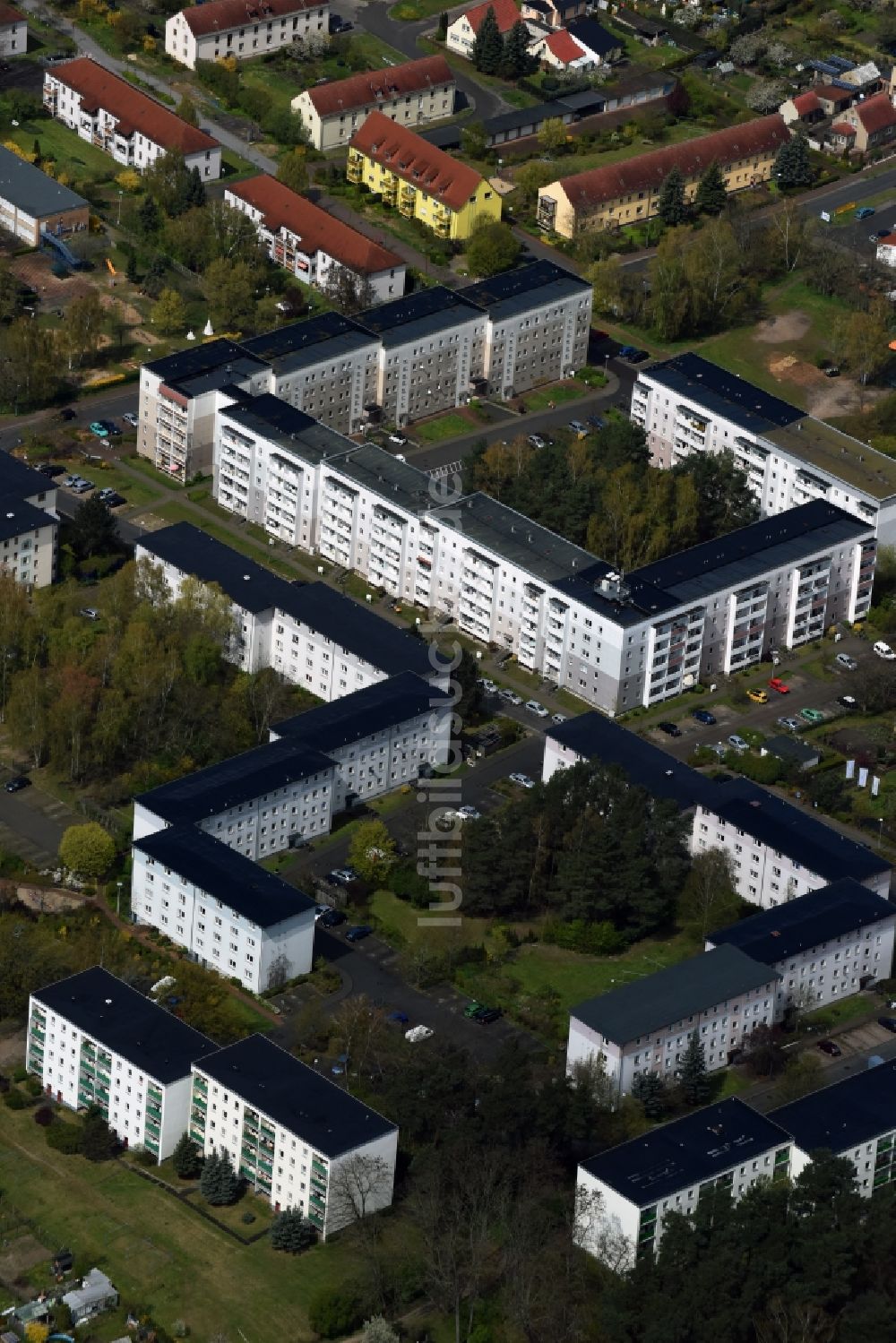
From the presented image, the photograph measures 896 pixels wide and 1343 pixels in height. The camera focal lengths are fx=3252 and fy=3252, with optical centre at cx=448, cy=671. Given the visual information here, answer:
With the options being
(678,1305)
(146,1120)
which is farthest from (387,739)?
(678,1305)

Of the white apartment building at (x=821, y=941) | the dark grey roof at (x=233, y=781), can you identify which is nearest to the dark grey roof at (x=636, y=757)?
the white apartment building at (x=821, y=941)

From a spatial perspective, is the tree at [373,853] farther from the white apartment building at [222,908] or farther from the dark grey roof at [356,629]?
the dark grey roof at [356,629]

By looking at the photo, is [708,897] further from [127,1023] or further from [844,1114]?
[127,1023]

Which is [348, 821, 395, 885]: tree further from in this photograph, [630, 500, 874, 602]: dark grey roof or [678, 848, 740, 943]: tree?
[630, 500, 874, 602]: dark grey roof

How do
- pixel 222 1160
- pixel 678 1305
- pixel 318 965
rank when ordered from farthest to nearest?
pixel 318 965 → pixel 222 1160 → pixel 678 1305

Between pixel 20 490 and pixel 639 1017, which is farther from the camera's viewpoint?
pixel 20 490

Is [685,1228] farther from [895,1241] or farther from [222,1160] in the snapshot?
[222,1160]

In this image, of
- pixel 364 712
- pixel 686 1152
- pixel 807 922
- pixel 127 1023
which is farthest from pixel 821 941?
pixel 127 1023

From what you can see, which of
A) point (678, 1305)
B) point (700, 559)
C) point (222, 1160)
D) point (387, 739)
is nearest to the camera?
point (678, 1305)

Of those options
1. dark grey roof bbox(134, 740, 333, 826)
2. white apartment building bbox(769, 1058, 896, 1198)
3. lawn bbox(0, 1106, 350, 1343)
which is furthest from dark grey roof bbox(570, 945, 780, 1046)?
dark grey roof bbox(134, 740, 333, 826)
